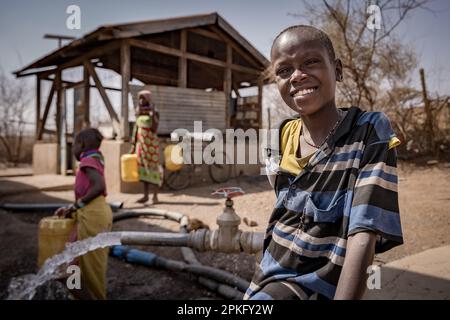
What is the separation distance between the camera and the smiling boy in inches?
35.6

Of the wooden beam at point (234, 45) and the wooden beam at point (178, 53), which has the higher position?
the wooden beam at point (234, 45)

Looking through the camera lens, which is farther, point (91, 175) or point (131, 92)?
point (131, 92)

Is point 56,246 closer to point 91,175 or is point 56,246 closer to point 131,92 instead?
point 91,175

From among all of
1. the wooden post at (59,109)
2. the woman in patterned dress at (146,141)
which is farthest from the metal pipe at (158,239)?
the wooden post at (59,109)

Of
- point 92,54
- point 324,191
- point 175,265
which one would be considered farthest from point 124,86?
point 324,191

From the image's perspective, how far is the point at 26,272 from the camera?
12.1ft

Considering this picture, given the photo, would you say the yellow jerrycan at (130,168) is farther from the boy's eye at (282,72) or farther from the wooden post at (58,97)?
the boy's eye at (282,72)

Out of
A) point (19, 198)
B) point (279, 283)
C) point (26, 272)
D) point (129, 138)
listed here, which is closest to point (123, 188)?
point (129, 138)

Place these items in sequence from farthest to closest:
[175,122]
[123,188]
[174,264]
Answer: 1. [175,122]
2. [123,188]
3. [174,264]

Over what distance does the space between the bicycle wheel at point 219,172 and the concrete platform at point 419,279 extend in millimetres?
6146

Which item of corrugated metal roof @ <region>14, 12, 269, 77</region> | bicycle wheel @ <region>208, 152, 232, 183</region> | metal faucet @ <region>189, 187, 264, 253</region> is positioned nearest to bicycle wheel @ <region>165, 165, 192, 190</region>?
bicycle wheel @ <region>208, 152, 232, 183</region>

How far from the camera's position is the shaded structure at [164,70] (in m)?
7.23

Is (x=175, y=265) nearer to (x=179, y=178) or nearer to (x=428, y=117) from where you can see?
(x=428, y=117)

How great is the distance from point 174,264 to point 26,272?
1778mm
